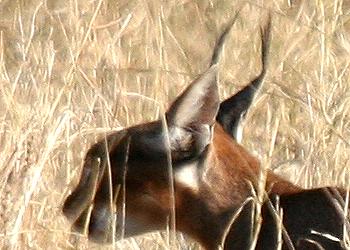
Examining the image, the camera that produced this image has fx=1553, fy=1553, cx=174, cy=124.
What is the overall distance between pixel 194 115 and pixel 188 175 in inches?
14.0

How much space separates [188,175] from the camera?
17.6 ft

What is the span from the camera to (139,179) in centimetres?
545

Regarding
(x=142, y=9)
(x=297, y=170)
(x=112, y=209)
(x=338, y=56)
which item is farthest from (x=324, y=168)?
(x=142, y=9)

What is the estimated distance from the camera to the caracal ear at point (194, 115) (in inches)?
195

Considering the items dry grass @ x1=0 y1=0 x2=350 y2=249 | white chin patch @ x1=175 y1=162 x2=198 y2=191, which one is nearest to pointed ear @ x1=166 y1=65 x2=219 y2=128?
white chin patch @ x1=175 y1=162 x2=198 y2=191

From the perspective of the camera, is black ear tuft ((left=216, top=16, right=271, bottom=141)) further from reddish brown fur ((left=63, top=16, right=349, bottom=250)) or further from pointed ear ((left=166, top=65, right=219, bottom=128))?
pointed ear ((left=166, top=65, right=219, bottom=128))

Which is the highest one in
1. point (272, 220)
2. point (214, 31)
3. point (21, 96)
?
point (272, 220)

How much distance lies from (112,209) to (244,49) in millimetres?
3146

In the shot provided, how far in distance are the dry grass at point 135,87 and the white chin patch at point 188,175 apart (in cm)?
39

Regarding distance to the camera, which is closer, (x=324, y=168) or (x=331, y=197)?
(x=331, y=197)

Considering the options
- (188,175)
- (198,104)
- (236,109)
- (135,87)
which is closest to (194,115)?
(198,104)

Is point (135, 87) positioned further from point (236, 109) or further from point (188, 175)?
point (188, 175)

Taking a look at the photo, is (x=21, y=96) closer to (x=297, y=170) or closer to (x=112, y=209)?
(x=297, y=170)

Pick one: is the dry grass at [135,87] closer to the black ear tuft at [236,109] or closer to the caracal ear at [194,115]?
the black ear tuft at [236,109]
